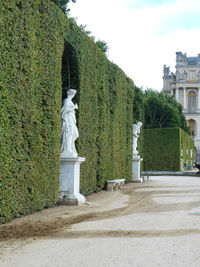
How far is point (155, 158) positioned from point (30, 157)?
27.1 m

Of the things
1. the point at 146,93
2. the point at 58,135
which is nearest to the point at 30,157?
the point at 58,135

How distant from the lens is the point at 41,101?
9.62 meters

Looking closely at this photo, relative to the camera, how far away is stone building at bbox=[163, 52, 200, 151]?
3054 inches

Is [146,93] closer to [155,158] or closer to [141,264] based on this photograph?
[155,158]

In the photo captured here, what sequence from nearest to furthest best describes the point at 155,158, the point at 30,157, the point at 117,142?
1. the point at 30,157
2. the point at 117,142
3. the point at 155,158

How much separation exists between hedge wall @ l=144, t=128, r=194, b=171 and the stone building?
4291cm

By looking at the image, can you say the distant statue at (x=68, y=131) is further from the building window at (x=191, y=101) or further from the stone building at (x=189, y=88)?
the building window at (x=191, y=101)

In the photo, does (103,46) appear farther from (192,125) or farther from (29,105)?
(192,125)

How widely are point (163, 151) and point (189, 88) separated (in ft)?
151

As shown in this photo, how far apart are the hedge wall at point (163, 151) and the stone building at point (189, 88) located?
42.9 metres

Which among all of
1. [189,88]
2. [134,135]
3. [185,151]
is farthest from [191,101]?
[134,135]

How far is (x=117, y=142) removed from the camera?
17719 millimetres

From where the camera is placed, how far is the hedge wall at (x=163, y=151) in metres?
35.0

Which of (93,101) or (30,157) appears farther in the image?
(93,101)
